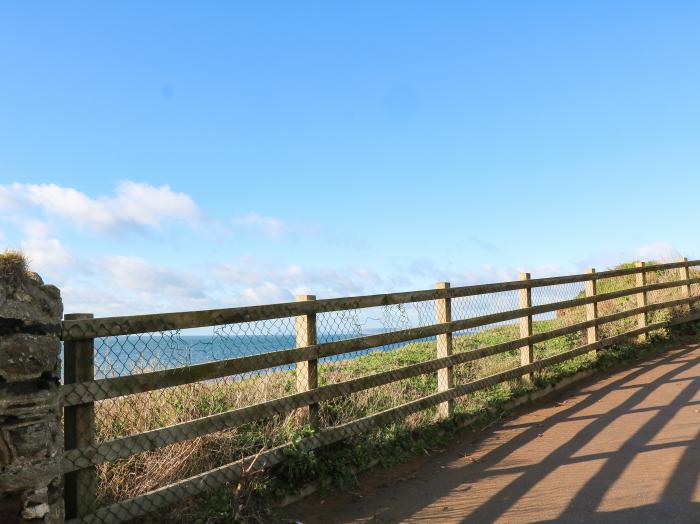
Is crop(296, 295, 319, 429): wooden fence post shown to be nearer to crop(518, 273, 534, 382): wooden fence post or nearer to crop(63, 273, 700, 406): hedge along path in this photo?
crop(63, 273, 700, 406): hedge along path

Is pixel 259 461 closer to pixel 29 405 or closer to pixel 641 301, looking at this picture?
pixel 29 405

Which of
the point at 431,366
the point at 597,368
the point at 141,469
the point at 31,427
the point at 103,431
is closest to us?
the point at 31,427

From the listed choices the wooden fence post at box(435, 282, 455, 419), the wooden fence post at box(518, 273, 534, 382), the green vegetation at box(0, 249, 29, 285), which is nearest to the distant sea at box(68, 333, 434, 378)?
the green vegetation at box(0, 249, 29, 285)

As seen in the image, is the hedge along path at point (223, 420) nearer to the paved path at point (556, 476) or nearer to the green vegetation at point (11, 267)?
→ the paved path at point (556, 476)

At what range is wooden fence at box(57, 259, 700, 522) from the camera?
13.2 feet

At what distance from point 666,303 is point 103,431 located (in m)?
12.0

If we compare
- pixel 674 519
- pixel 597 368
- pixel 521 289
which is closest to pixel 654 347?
pixel 597 368

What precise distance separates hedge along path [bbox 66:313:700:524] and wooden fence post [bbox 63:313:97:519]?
0.10m

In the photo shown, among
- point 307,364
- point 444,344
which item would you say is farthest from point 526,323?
point 307,364

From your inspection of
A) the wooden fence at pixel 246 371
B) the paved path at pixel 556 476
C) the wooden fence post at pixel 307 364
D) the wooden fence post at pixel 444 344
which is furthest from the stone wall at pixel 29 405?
the wooden fence post at pixel 444 344

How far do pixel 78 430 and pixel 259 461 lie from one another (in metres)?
1.57

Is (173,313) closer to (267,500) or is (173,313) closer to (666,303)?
(267,500)

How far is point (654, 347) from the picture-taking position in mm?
12453

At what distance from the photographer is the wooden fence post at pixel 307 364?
5.67 m
